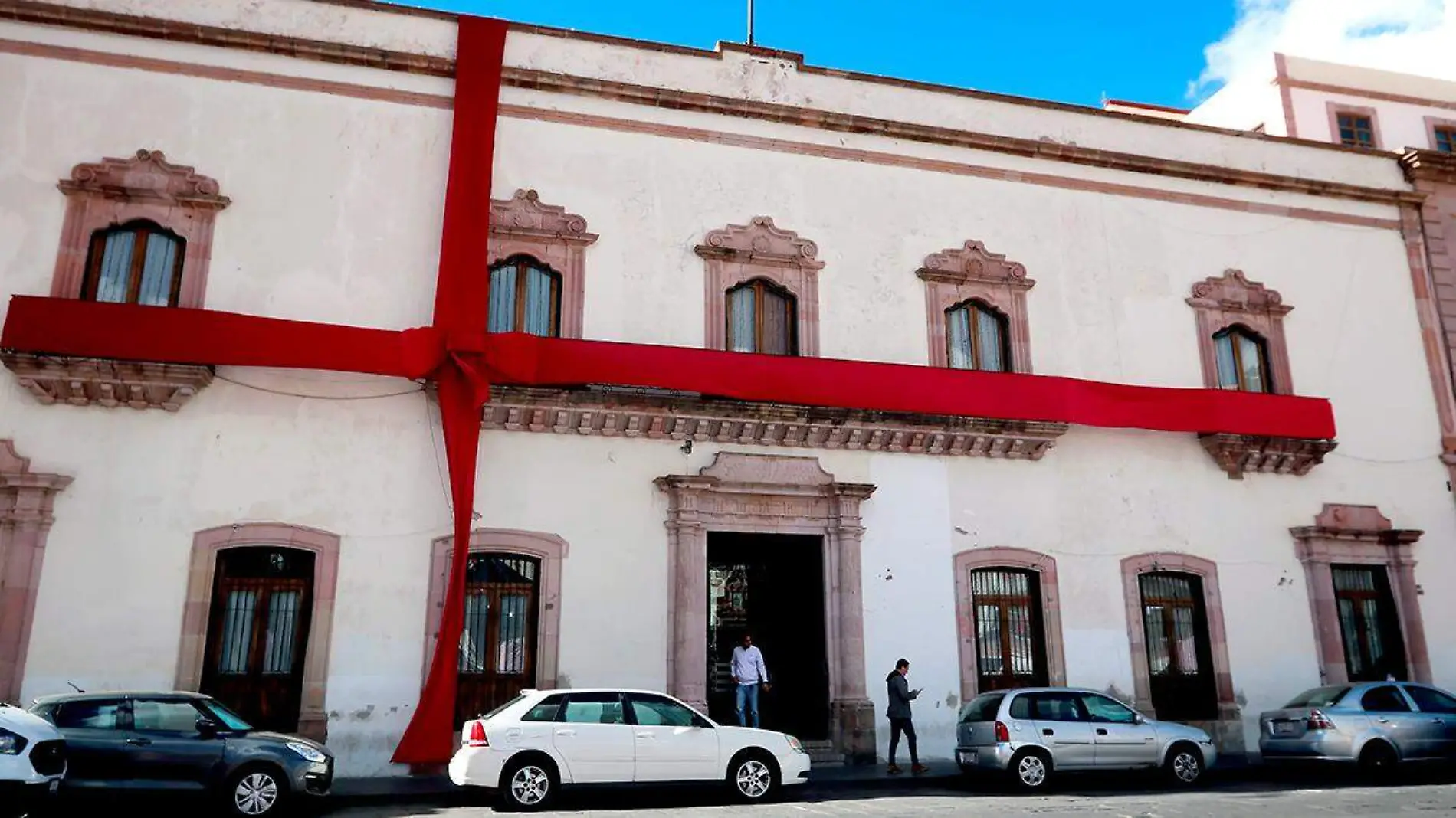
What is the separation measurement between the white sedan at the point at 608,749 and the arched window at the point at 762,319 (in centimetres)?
678

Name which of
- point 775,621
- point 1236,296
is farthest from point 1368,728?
point 775,621

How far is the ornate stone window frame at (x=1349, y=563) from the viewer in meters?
18.1

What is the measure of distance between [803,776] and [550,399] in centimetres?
641

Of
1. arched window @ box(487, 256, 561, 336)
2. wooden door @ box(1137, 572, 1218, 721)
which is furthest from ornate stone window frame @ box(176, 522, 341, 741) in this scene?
wooden door @ box(1137, 572, 1218, 721)

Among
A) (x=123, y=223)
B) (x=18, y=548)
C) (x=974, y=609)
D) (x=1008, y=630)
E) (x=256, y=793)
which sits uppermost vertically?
(x=123, y=223)

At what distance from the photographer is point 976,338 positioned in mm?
18328

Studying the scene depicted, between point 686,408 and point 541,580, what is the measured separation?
331cm

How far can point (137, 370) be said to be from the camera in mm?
14070

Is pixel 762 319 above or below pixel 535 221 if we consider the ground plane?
below

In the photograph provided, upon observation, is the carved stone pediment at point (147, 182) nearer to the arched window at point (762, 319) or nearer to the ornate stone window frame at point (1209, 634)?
the arched window at point (762, 319)

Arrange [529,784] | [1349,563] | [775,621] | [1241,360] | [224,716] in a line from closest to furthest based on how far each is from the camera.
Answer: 1. [529,784]
2. [224,716]
3. [775,621]
4. [1349,563]
5. [1241,360]

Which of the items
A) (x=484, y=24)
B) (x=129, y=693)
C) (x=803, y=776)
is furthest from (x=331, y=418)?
(x=803, y=776)

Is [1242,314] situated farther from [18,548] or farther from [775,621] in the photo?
[18,548]

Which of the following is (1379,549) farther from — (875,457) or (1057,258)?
(875,457)
